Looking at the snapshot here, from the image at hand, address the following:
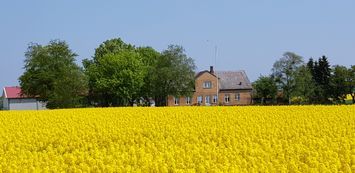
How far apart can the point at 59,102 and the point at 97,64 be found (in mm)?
25980

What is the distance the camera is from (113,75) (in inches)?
3191

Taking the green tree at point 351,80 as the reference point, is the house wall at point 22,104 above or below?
below

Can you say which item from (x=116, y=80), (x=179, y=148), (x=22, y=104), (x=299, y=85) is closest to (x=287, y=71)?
(x=299, y=85)

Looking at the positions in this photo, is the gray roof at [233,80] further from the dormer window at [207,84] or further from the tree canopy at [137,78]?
the tree canopy at [137,78]

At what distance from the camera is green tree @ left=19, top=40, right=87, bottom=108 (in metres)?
68.3

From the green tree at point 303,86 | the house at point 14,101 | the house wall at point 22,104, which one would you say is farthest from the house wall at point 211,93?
the house at point 14,101

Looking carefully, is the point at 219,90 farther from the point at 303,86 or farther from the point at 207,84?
the point at 303,86

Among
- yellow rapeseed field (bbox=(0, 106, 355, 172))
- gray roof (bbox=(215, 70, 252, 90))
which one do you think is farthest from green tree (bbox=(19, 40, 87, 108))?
yellow rapeseed field (bbox=(0, 106, 355, 172))

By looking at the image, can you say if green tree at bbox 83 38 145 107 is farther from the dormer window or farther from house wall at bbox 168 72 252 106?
the dormer window

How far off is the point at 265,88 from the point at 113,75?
65.9ft

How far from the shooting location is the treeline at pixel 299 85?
79.9 metres

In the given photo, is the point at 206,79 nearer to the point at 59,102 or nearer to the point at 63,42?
the point at 63,42

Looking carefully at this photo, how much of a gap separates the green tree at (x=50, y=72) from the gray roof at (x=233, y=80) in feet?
97.4

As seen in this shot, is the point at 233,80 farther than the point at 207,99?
Yes
